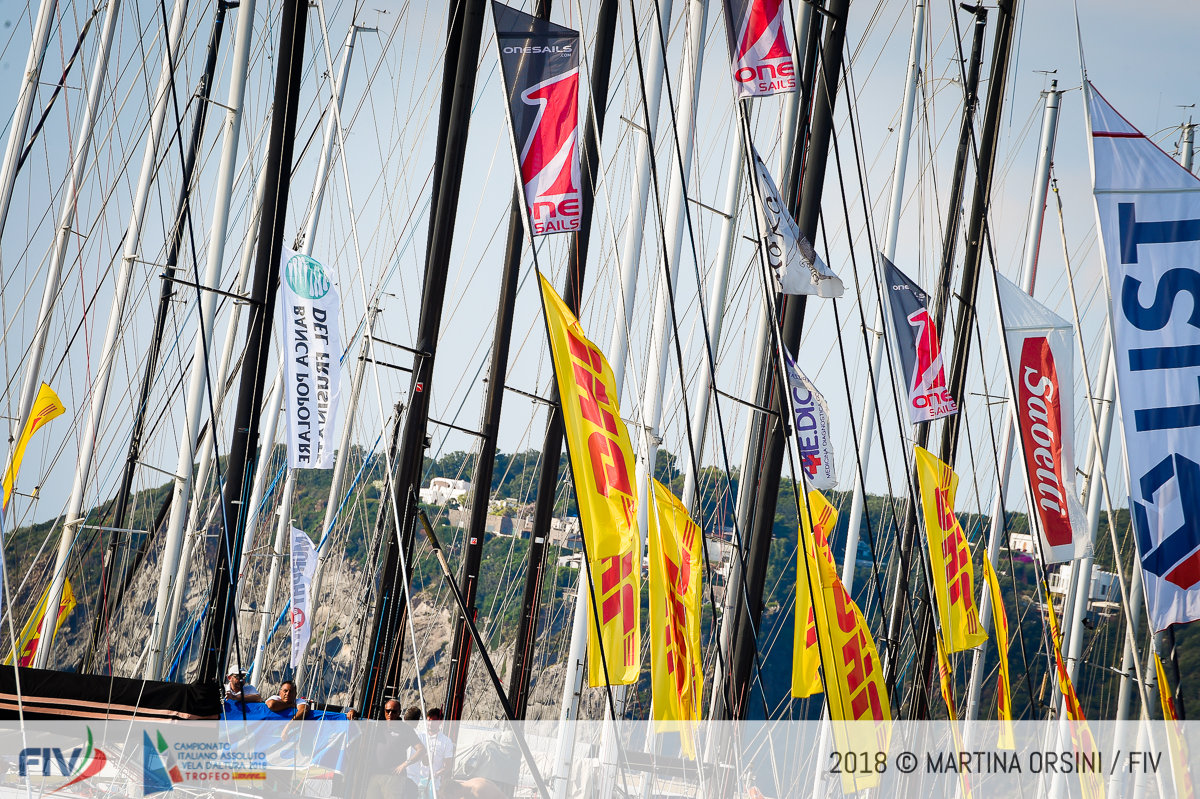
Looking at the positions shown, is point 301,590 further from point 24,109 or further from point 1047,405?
point 1047,405

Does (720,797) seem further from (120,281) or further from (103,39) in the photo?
(103,39)

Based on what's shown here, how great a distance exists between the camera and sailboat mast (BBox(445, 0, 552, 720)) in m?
10.5

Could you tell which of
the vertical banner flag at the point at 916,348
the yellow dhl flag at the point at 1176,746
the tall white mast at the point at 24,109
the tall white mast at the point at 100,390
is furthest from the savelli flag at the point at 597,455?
the tall white mast at the point at 24,109

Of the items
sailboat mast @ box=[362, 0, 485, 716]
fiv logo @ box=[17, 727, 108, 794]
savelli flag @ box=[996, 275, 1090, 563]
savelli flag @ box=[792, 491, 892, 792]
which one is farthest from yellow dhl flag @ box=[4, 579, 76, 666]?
savelli flag @ box=[996, 275, 1090, 563]

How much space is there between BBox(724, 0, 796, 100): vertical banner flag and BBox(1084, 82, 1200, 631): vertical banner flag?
446cm

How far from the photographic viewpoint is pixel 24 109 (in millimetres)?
15320

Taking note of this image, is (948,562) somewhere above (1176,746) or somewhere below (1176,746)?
above

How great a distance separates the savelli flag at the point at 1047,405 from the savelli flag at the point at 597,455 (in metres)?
4.56

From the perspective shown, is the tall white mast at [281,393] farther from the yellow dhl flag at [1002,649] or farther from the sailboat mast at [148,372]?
the yellow dhl flag at [1002,649]

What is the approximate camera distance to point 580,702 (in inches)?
469

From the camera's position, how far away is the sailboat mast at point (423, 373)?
877 centimetres

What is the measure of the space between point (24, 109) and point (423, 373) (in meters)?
9.81

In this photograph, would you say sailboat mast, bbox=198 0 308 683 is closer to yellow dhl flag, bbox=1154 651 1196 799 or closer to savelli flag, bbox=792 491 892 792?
savelli flag, bbox=792 491 892 792

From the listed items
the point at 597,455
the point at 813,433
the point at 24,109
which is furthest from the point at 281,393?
the point at 597,455
